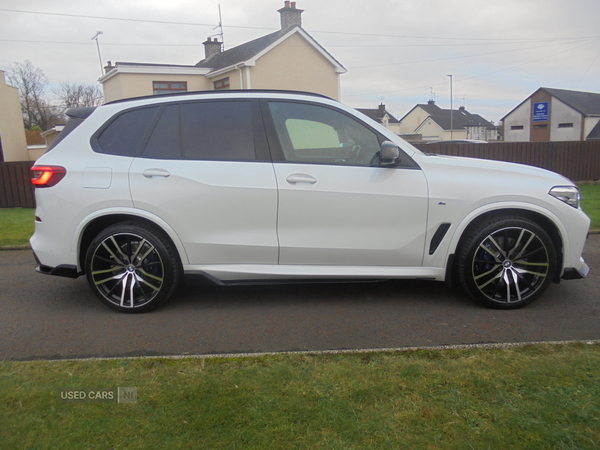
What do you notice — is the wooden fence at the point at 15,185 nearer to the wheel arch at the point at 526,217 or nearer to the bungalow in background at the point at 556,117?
the wheel arch at the point at 526,217

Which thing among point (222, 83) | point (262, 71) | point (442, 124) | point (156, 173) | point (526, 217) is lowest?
point (526, 217)

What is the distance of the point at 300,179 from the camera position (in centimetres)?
428

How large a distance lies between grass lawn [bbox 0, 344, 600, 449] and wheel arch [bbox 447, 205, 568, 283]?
1119 mm

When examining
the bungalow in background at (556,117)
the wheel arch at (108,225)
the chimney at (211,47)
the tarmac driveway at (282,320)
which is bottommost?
the tarmac driveway at (282,320)

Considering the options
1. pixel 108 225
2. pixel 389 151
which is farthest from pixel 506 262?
pixel 108 225

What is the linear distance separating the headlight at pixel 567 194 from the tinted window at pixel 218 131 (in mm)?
2626

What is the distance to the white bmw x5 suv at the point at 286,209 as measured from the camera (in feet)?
14.2

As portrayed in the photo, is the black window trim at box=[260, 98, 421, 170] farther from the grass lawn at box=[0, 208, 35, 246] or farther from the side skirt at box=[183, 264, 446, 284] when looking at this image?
the grass lawn at box=[0, 208, 35, 246]

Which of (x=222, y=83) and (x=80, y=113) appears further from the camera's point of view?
(x=222, y=83)

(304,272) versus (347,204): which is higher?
(347,204)

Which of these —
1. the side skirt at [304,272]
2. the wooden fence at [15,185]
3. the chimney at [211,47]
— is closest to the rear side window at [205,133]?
the side skirt at [304,272]

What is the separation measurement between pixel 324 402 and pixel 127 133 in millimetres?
3023

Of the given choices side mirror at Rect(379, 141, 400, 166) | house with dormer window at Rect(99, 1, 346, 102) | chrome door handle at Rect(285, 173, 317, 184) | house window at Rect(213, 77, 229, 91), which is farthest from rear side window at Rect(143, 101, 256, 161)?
house window at Rect(213, 77, 229, 91)

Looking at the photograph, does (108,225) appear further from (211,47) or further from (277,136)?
(211,47)
